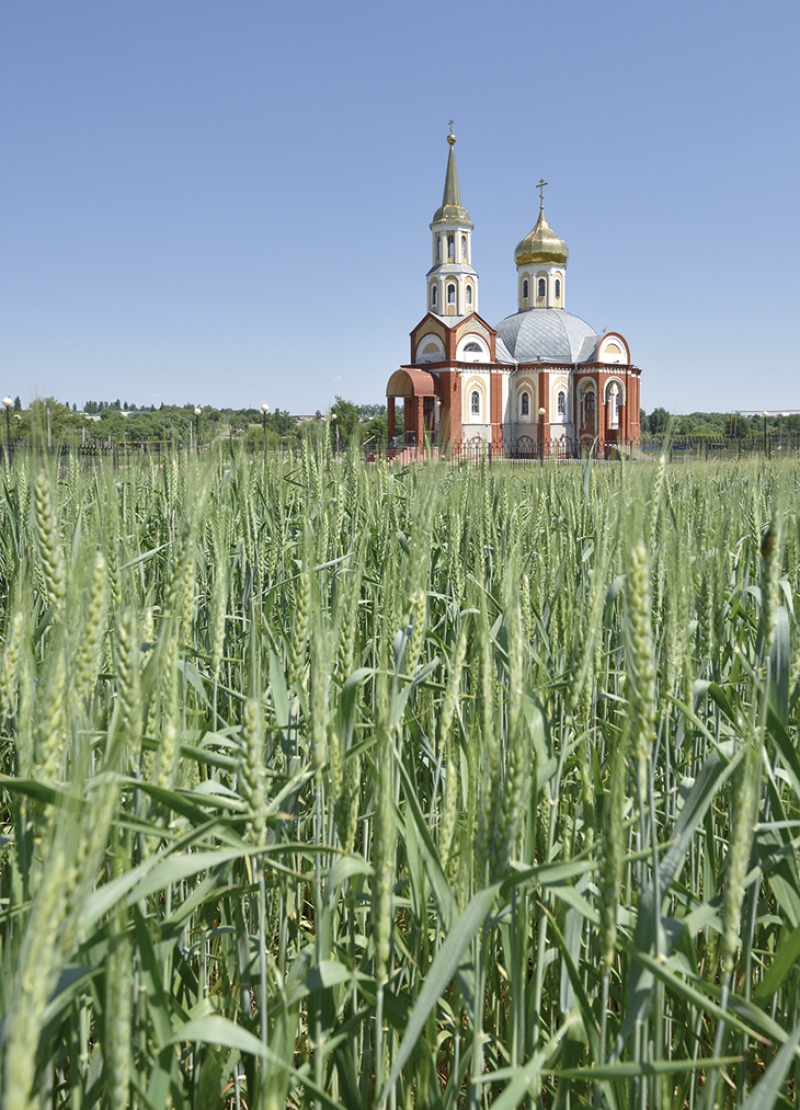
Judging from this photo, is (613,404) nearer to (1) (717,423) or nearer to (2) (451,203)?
(2) (451,203)

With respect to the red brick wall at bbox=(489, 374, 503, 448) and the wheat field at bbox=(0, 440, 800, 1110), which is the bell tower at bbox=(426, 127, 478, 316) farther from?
the wheat field at bbox=(0, 440, 800, 1110)

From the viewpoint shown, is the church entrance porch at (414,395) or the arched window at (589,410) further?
the arched window at (589,410)

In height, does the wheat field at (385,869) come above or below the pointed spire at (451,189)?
below

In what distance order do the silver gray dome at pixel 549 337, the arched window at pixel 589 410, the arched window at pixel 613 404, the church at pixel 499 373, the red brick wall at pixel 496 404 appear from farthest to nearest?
1. the silver gray dome at pixel 549 337
2. the arched window at pixel 589 410
3. the arched window at pixel 613 404
4. the red brick wall at pixel 496 404
5. the church at pixel 499 373

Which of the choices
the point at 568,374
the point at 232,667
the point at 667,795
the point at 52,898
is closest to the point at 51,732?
the point at 52,898

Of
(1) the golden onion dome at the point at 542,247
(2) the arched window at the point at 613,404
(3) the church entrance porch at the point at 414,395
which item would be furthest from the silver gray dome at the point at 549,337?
(3) the church entrance porch at the point at 414,395

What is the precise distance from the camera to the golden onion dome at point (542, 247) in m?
38.7

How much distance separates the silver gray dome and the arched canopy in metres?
5.49

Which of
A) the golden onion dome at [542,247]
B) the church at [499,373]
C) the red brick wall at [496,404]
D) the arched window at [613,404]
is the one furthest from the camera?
the golden onion dome at [542,247]

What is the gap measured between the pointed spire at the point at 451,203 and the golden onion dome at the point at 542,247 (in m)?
4.17

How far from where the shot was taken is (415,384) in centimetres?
3344

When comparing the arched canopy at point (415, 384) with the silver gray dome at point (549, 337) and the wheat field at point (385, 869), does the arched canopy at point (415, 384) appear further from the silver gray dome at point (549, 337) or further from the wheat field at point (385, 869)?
the wheat field at point (385, 869)

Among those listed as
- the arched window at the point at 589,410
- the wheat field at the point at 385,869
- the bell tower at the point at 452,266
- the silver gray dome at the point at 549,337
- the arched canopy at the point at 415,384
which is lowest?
the wheat field at the point at 385,869

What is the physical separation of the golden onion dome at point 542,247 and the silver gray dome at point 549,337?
2.56 meters
